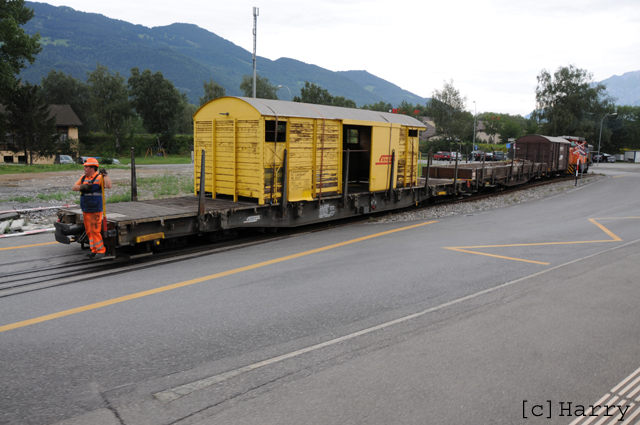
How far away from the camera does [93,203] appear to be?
7414 millimetres

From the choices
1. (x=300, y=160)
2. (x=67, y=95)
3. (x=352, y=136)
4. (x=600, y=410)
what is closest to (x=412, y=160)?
(x=352, y=136)

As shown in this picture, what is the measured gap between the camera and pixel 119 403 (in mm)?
3682

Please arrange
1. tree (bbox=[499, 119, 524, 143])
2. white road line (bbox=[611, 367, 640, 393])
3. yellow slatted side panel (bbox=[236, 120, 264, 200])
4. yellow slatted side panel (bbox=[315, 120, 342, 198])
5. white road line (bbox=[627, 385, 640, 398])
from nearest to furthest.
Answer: white road line (bbox=[627, 385, 640, 398])
white road line (bbox=[611, 367, 640, 393])
yellow slatted side panel (bbox=[236, 120, 264, 200])
yellow slatted side panel (bbox=[315, 120, 342, 198])
tree (bbox=[499, 119, 524, 143])

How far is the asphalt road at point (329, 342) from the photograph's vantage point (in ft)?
12.1

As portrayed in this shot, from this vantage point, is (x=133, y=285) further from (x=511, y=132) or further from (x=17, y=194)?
(x=511, y=132)

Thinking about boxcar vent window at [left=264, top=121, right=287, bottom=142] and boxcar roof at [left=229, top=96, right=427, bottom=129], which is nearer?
boxcar vent window at [left=264, top=121, right=287, bottom=142]

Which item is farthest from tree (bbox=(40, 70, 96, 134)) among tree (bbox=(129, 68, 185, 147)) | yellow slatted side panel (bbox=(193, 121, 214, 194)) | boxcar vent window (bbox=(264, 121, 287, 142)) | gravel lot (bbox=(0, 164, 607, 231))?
boxcar vent window (bbox=(264, 121, 287, 142))

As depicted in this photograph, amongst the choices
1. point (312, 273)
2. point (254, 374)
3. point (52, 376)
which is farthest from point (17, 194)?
point (254, 374)

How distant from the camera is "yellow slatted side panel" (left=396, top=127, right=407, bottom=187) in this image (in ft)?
46.2

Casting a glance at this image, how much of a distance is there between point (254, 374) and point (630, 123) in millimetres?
95985

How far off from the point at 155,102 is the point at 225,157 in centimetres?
5007

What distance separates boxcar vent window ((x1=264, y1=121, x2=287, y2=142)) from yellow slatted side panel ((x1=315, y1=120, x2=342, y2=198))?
106 cm

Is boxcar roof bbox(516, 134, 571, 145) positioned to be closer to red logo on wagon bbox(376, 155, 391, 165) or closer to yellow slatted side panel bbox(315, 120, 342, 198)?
red logo on wagon bbox(376, 155, 391, 165)

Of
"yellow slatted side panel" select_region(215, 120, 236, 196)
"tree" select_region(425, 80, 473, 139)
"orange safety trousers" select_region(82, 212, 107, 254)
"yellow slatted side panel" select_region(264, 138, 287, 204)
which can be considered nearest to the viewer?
"orange safety trousers" select_region(82, 212, 107, 254)
